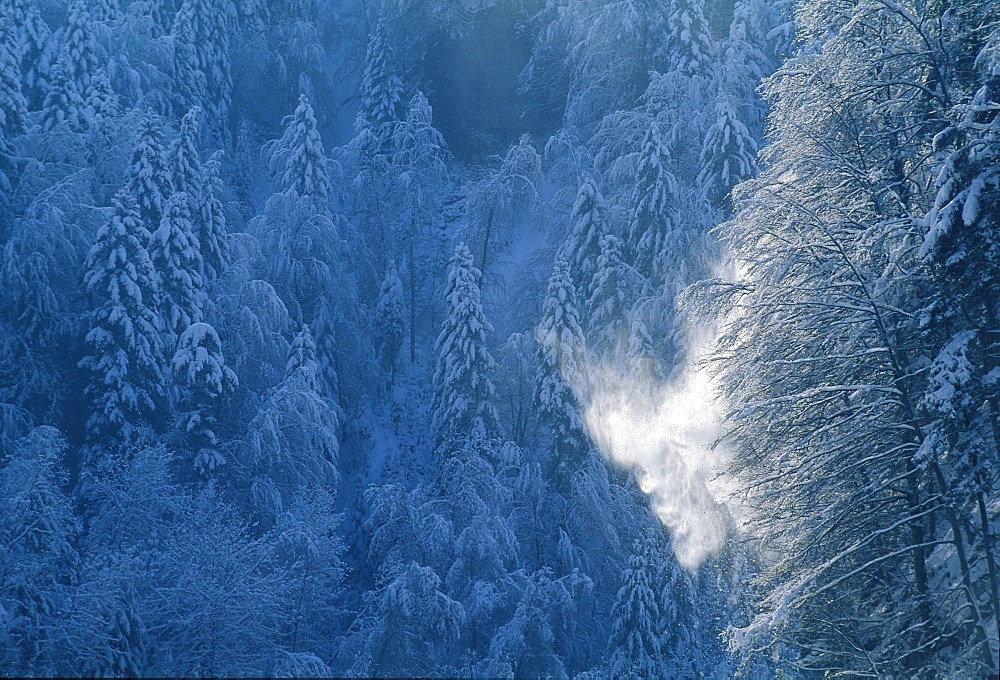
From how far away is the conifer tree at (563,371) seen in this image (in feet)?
93.9

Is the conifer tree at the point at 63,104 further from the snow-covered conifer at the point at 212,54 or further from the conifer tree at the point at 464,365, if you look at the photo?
the conifer tree at the point at 464,365

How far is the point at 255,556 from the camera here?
21.8 metres

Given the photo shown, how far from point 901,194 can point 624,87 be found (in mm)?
31998

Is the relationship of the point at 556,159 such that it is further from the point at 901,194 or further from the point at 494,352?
the point at 901,194

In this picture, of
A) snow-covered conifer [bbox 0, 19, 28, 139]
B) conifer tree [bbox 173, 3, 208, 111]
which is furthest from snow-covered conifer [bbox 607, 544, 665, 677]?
conifer tree [bbox 173, 3, 208, 111]

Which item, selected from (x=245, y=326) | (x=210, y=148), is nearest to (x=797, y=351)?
(x=245, y=326)

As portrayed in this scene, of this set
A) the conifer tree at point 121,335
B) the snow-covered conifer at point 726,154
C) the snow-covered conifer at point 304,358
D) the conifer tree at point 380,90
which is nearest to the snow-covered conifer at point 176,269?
the conifer tree at point 121,335

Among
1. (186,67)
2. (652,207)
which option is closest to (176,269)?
(652,207)

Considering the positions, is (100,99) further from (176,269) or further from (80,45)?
(176,269)

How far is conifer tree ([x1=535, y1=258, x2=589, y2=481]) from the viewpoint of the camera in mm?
28625

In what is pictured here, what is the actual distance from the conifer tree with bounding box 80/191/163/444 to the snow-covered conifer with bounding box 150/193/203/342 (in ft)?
2.25

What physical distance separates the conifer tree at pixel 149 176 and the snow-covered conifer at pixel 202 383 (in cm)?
524

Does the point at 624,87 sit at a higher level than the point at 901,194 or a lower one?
higher

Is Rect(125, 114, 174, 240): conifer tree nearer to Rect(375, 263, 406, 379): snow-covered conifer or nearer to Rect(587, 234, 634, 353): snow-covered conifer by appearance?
Rect(375, 263, 406, 379): snow-covered conifer
